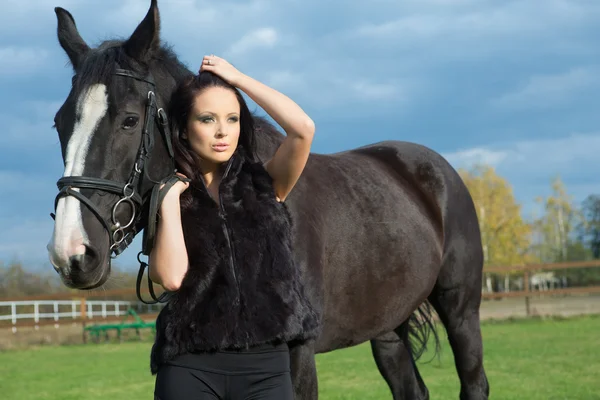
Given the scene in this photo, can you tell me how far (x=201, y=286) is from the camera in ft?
7.77

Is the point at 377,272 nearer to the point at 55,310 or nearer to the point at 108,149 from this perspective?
the point at 108,149

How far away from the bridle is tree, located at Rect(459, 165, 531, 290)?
47.1m

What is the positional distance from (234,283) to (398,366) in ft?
10.9

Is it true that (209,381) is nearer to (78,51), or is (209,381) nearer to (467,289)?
(78,51)

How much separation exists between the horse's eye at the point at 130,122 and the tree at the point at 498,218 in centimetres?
4715

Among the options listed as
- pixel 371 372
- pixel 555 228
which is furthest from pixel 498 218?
pixel 371 372

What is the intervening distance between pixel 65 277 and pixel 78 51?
110cm

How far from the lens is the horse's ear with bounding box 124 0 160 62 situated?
→ 2.73 metres

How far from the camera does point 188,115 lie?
2594 millimetres

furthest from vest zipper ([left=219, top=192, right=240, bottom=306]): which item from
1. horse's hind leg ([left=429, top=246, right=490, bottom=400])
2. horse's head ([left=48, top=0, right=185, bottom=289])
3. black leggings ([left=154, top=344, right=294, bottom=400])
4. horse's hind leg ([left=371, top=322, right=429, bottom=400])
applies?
horse's hind leg ([left=371, top=322, right=429, bottom=400])

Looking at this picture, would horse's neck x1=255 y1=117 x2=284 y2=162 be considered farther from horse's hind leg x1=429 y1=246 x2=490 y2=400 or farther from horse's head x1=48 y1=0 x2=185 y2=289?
horse's hind leg x1=429 y1=246 x2=490 y2=400

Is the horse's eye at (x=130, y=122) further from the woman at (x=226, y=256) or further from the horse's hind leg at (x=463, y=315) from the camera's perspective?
the horse's hind leg at (x=463, y=315)

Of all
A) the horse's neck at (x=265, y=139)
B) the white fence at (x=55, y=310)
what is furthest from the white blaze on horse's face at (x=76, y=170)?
the white fence at (x=55, y=310)

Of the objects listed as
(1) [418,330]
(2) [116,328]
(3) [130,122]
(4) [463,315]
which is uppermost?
(3) [130,122]
